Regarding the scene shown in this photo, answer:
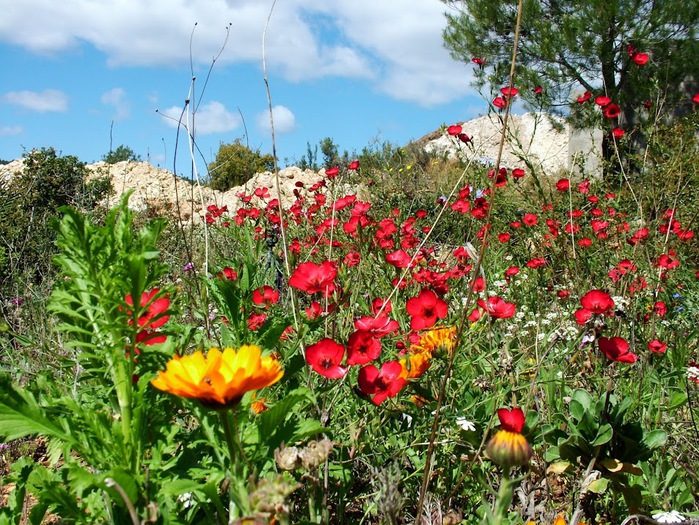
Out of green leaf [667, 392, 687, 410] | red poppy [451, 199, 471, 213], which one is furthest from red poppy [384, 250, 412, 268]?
red poppy [451, 199, 471, 213]

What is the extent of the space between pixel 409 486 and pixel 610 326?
105cm

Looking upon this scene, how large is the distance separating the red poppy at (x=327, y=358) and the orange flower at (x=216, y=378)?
1.33 ft

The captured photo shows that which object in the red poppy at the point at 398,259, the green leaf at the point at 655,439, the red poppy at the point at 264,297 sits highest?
the red poppy at the point at 398,259

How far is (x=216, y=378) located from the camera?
868mm

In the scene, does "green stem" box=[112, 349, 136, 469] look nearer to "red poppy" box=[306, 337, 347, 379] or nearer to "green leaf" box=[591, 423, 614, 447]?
"red poppy" box=[306, 337, 347, 379]

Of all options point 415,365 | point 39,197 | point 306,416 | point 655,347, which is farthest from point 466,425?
point 39,197

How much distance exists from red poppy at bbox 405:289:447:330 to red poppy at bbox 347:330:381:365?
231 mm

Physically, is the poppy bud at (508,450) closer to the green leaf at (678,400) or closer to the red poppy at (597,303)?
the red poppy at (597,303)

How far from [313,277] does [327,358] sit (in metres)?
0.28

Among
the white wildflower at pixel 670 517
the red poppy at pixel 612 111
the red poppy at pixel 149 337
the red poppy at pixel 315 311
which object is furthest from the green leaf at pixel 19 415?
the red poppy at pixel 612 111

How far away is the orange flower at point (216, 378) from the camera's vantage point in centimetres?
86

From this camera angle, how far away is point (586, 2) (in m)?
12.2

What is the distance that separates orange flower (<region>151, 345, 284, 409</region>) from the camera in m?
0.86

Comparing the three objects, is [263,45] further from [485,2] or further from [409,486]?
[485,2]
